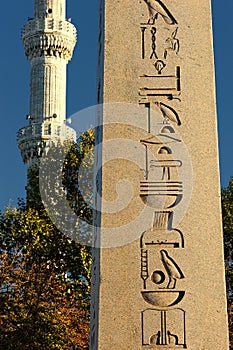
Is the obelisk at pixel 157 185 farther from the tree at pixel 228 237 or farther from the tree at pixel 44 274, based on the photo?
the tree at pixel 228 237

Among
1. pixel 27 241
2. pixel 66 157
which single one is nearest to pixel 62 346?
pixel 27 241

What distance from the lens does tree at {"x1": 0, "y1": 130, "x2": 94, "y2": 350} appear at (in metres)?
17.5

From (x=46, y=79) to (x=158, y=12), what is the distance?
3075 centimetres

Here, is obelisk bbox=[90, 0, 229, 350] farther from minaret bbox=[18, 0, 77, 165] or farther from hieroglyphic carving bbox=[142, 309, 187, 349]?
minaret bbox=[18, 0, 77, 165]

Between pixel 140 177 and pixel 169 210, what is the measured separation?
295 millimetres

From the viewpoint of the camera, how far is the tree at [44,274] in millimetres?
17469

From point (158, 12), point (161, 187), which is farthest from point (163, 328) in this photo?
point (158, 12)

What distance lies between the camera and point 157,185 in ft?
18.0

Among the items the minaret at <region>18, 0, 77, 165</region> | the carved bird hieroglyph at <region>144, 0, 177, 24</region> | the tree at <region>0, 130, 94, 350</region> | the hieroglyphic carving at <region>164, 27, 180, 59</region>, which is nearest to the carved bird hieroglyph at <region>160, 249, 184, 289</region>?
the hieroglyphic carving at <region>164, 27, 180, 59</region>

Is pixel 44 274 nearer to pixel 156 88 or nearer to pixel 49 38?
pixel 156 88

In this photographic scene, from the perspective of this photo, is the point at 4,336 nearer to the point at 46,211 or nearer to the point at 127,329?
the point at 46,211

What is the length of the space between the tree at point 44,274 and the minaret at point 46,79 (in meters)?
10.6

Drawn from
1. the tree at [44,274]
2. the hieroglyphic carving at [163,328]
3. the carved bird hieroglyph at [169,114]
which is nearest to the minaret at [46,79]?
the tree at [44,274]

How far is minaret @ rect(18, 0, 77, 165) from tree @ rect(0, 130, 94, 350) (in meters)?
10.6
